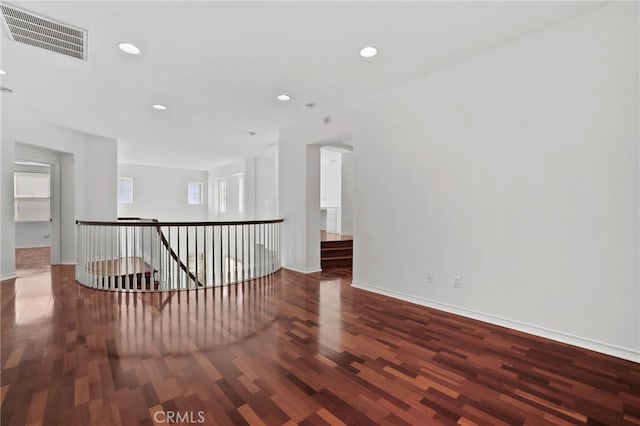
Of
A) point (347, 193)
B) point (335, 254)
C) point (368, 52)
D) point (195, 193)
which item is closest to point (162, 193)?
point (195, 193)

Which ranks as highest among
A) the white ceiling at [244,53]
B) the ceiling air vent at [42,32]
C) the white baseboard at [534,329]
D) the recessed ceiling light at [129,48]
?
the white ceiling at [244,53]

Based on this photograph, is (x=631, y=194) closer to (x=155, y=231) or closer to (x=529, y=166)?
(x=529, y=166)

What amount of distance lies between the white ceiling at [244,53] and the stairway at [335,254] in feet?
9.20

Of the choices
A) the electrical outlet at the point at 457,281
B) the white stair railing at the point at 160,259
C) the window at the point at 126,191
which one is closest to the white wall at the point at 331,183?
the white stair railing at the point at 160,259

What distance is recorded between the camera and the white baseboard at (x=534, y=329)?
2303 mm

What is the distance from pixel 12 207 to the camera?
4863 mm

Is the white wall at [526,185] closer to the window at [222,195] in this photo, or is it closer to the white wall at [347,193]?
the white wall at [347,193]

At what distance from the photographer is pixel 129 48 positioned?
2.88 metres

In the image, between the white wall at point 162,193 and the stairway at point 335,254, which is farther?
the white wall at point 162,193

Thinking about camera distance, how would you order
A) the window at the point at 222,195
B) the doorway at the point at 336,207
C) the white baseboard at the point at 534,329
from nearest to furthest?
the white baseboard at the point at 534,329 → the doorway at the point at 336,207 → the window at the point at 222,195

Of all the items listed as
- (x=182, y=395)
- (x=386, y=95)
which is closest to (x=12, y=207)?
(x=182, y=395)

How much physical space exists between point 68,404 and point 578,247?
3.84 meters

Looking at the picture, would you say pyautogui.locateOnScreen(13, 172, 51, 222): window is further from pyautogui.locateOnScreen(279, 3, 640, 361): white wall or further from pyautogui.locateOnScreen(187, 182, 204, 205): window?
pyautogui.locateOnScreen(279, 3, 640, 361): white wall

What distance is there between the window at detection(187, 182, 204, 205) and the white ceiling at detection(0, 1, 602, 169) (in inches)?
273
